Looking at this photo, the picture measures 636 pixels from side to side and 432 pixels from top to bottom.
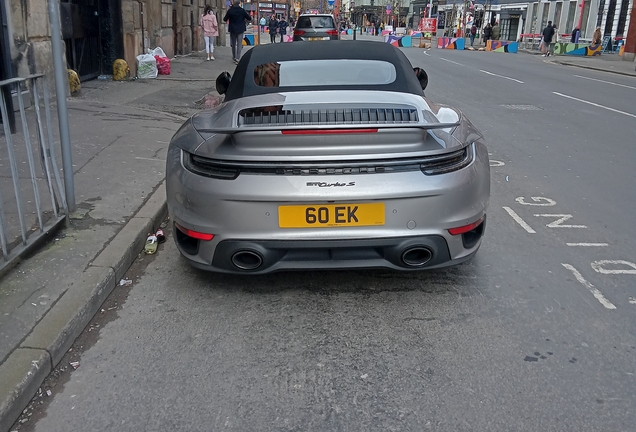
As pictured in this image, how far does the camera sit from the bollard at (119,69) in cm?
1397

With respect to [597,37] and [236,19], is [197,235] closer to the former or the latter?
[236,19]

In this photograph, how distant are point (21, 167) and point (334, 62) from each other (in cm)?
331

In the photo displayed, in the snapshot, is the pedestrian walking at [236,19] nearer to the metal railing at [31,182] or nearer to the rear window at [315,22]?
the rear window at [315,22]

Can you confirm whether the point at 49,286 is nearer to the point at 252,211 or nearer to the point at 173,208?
the point at 173,208

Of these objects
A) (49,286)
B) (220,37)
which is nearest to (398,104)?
(49,286)

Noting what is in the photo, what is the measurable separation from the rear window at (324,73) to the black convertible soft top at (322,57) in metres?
0.05

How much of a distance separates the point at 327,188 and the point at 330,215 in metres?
0.15

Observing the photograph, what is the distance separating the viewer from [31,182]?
15.5ft

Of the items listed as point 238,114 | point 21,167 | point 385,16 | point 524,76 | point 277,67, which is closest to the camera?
point 238,114

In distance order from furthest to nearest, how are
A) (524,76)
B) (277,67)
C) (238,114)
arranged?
(524,76) → (277,67) → (238,114)

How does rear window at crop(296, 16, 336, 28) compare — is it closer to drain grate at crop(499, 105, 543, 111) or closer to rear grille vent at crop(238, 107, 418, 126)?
drain grate at crop(499, 105, 543, 111)

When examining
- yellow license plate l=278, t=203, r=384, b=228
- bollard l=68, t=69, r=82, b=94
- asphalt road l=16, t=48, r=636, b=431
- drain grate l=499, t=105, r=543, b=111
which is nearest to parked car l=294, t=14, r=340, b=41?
drain grate l=499, t=105, r=543, b=111

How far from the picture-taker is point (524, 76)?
68.4 feet

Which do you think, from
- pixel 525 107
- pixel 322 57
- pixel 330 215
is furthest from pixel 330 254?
pixel 525 107
